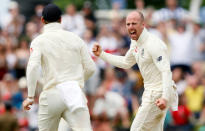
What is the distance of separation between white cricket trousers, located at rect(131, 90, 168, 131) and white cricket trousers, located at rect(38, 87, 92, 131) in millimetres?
871

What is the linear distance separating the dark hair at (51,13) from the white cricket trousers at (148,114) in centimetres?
199

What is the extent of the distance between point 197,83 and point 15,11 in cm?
645

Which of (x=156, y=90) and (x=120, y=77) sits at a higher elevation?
(x=156, y=90)

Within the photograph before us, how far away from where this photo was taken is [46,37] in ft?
31.1

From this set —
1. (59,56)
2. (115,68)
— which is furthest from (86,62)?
(115,68)

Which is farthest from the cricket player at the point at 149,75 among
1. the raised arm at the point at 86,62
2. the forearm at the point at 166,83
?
the raised arm at the point at 86,62

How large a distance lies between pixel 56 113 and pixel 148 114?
5.06 ft

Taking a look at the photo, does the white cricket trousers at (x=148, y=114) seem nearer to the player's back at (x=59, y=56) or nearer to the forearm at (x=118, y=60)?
the forearm at (x=118, y=60)

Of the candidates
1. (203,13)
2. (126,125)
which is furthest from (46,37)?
(203,13)

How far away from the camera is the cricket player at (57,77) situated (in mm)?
9367

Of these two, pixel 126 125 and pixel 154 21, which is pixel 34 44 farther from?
pixel 154 21

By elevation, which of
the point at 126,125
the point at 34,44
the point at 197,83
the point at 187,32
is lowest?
the point at 126,125

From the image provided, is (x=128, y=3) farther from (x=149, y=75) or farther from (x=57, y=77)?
(x=57, y=77)

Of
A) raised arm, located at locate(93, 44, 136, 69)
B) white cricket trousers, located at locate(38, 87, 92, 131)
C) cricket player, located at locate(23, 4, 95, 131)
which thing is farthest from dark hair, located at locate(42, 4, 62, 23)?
white cricket trousers, located at locate(38, 87, 92, 131)
